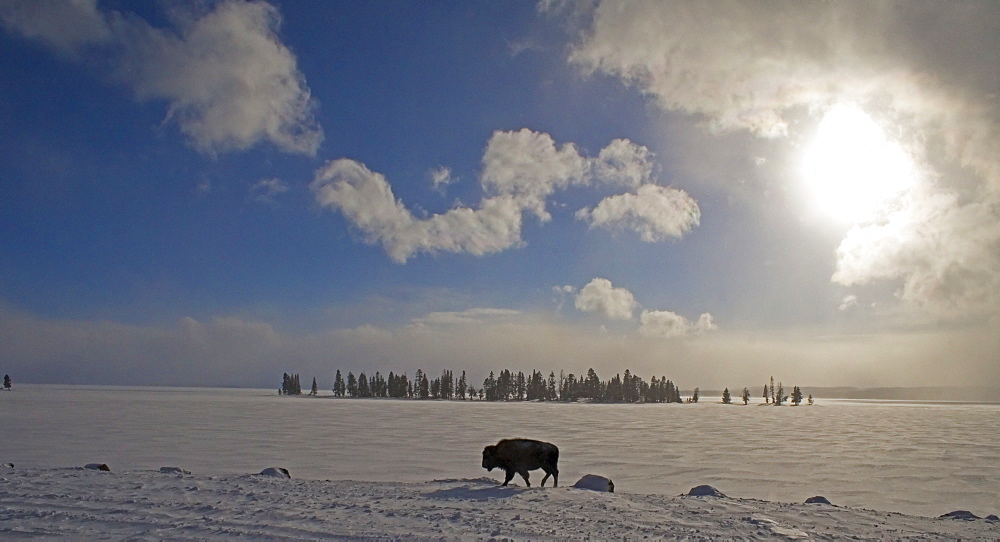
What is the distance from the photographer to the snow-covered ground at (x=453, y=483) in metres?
9.75

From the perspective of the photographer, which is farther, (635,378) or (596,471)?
(635,378)

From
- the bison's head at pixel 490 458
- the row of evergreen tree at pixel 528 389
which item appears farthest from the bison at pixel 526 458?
the row of evergreen tree at pixel 528 389

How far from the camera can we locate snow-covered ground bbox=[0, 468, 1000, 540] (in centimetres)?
921

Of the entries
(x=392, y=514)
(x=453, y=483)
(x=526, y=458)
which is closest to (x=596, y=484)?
(x=526, y=458)

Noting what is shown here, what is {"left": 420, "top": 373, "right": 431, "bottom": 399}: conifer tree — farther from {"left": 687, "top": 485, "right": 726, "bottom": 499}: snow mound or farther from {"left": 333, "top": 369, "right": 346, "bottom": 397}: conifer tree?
{"left": 687, "top": 485, "right": 726, "bottom": 499}: snow mound

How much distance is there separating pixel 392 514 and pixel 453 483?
386cm

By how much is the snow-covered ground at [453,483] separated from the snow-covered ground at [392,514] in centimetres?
5

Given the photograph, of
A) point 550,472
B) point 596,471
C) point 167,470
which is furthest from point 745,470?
point 167,470

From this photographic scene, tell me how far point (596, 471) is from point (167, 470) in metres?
13.3

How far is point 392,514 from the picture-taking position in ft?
33.6

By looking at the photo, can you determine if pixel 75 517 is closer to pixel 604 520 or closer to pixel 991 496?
pixel 604 520

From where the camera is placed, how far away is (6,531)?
896cm

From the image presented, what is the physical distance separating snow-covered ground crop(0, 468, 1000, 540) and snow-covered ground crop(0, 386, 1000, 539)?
0.16 ft

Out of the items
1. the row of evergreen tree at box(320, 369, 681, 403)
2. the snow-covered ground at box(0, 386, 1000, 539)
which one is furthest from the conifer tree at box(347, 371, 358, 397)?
the snow-covered ground at box(0, 386, 1000, 539)
